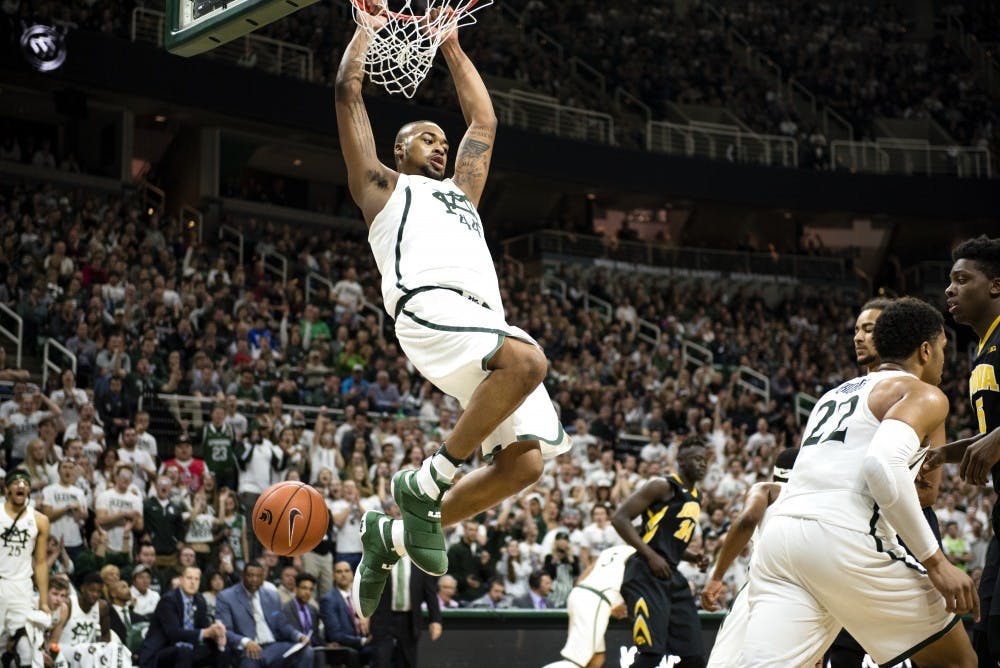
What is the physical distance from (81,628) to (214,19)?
20.1ft

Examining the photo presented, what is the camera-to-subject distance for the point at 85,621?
10.9 meters

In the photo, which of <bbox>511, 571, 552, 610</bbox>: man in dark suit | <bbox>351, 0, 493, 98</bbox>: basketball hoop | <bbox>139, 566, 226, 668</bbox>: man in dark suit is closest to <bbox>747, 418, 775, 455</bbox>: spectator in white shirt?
<bbox>511, 571, 552, 610</bbox>: man in dark suit

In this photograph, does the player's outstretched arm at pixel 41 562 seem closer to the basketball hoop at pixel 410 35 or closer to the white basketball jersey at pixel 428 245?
the basketball hoop at pixel 410 35

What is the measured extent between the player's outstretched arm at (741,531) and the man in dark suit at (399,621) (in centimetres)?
410

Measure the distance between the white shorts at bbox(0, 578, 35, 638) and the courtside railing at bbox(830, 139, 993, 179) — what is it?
945 inches

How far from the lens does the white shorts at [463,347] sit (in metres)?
5.48

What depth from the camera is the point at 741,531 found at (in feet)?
25.0

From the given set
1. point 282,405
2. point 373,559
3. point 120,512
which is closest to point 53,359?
point 282,405

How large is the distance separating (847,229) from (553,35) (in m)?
10.1

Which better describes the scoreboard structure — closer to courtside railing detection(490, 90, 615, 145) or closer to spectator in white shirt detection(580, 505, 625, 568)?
spectator in white shirt detection(580, 505, 625, 568)

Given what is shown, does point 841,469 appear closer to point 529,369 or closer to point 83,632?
point 529,369

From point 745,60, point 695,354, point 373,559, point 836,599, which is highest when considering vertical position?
point 745,60

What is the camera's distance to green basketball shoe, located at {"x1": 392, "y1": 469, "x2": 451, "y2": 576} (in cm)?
539

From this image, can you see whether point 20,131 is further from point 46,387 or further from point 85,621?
point 85,621
